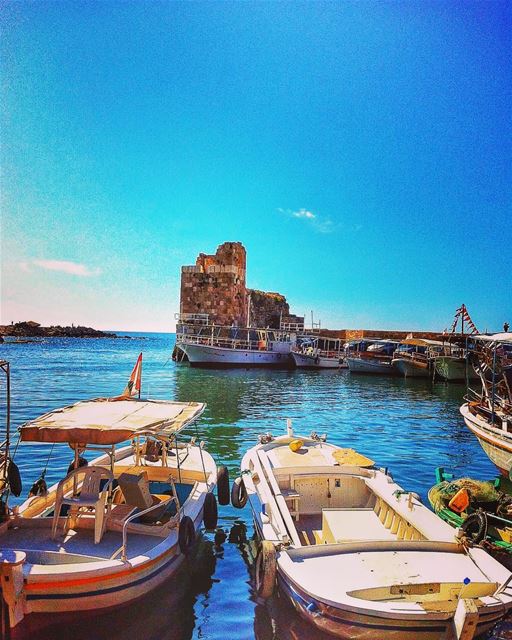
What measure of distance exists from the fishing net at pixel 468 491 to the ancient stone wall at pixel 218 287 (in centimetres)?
5345

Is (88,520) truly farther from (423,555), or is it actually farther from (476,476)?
(476,476)

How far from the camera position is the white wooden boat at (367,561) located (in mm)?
5004

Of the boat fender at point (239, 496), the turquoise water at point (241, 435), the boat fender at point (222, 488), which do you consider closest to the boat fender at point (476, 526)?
the turquoise water at point (241, 435)

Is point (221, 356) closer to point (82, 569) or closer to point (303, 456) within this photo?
point (303, 456)

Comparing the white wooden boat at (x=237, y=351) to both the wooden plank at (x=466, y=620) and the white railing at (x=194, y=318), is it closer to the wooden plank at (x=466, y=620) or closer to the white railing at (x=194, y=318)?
the white railing at (x=194, y=318)

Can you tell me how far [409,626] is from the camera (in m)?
4.94

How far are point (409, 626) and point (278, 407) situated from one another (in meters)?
20.9

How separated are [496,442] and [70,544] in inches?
427

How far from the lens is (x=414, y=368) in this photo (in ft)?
144

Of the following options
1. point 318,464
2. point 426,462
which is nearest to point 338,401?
point 426,462

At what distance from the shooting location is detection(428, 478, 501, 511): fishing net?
959 centimetres

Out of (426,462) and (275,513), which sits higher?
(275,513)

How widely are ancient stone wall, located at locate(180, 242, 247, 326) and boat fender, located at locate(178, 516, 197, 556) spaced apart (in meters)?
55.6

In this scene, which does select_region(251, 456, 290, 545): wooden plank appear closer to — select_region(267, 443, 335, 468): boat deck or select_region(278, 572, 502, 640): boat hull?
select_region(267, 443, 335, 468): boat deck
